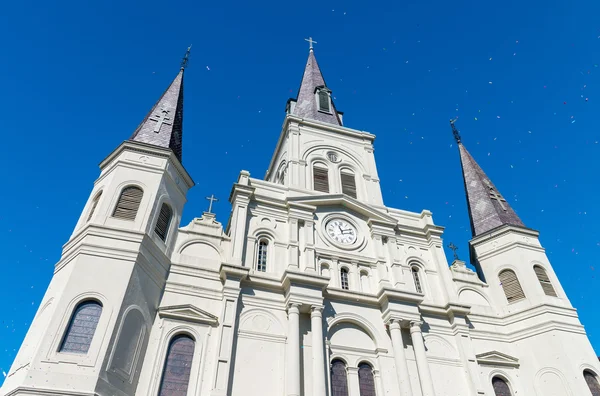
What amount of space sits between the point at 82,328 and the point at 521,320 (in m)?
17.6

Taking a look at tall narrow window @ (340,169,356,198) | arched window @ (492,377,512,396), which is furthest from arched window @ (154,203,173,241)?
arched window @ (492,377,512,396)

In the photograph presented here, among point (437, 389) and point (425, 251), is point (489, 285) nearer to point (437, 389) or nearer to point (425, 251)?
point (425, 251)

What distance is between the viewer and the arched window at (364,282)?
61.5 feet

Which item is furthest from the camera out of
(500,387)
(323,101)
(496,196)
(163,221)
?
(323,101)

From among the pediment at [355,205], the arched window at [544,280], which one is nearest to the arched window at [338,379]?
the pediment at [355,205]

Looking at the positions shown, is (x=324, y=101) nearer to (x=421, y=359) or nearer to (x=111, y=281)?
(x=421, y=359)

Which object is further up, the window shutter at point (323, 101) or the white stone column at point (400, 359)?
the window shutter at point (323, 101)

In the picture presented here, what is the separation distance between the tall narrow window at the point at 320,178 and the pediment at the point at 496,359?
10.5 metres

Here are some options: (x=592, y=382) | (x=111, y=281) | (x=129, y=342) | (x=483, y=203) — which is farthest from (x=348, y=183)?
(x=129, y=342)

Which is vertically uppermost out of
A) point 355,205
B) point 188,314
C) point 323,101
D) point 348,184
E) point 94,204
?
point 323,101

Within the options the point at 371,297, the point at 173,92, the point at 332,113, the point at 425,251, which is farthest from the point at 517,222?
the point at 173,92

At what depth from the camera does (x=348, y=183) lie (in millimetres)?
23734

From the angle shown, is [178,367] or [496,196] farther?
[496,196]

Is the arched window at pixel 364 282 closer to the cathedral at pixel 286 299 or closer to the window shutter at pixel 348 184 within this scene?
the cathedral at pixel 286 299
